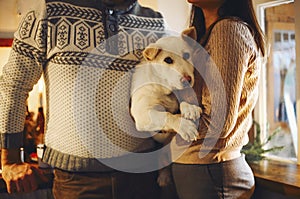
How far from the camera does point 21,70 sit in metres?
1.06

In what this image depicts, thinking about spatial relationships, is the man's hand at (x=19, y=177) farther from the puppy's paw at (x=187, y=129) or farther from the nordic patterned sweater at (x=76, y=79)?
the puppy's paw at (x=187, y=129)

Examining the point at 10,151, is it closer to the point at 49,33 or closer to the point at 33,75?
the point at 33,75

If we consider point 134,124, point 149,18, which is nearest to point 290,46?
point 149,18

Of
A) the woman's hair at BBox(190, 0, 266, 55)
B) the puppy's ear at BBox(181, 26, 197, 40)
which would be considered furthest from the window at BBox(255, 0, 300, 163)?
the puppy's ear at BBox(181, 26, 197, 40)

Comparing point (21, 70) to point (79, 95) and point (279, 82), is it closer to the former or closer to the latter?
point (79, 95)

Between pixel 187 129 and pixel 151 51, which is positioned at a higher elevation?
pixel 151 51

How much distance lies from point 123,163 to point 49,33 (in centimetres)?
39

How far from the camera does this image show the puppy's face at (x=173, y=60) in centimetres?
103

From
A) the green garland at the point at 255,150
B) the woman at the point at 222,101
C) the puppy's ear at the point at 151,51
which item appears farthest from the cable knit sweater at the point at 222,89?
the green garland at the point at 255,150

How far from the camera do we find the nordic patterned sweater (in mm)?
1041

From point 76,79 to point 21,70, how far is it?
6.1 inches

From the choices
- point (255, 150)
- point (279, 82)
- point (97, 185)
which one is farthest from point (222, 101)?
point (279, 82)

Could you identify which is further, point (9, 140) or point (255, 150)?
point (255, 150)

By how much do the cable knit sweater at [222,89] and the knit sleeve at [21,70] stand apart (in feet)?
1.37
